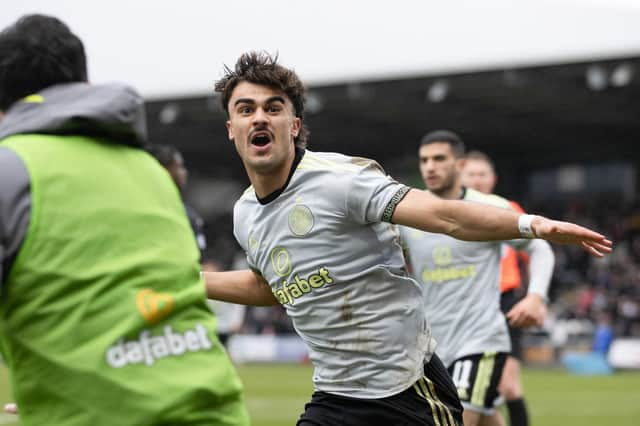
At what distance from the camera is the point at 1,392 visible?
17.1 meters

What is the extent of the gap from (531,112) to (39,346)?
31.0 m

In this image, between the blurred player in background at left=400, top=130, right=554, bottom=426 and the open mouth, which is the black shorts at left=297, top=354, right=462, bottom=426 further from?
the blurred player in background at left=400, top=130, right=554, bottom=426

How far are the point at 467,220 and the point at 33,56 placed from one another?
1841 mm

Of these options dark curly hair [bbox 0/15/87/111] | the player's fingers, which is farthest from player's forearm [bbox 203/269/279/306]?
dark curly hair [bbox 0/15/87/111]

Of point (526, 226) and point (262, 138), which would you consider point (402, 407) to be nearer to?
point (526, 226)

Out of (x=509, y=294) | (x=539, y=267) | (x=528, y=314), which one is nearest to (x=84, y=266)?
(x=528, y=314)

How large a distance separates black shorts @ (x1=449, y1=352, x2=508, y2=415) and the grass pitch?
5049 mm

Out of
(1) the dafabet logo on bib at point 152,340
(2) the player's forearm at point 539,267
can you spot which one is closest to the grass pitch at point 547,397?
(2) the player's forearm at point 539,267

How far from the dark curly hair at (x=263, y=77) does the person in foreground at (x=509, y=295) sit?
4.00m

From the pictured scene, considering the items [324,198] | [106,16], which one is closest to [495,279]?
[324,198]

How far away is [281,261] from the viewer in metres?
4.80

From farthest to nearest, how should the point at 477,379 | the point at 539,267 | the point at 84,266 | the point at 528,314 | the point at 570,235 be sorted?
the point at 539,267, the point at 477,379, the point at 528,314, the point at 570,235, the point at 84,266

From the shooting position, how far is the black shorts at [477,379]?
7387 millimetres

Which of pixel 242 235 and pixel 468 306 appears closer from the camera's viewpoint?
pixel 242 235
